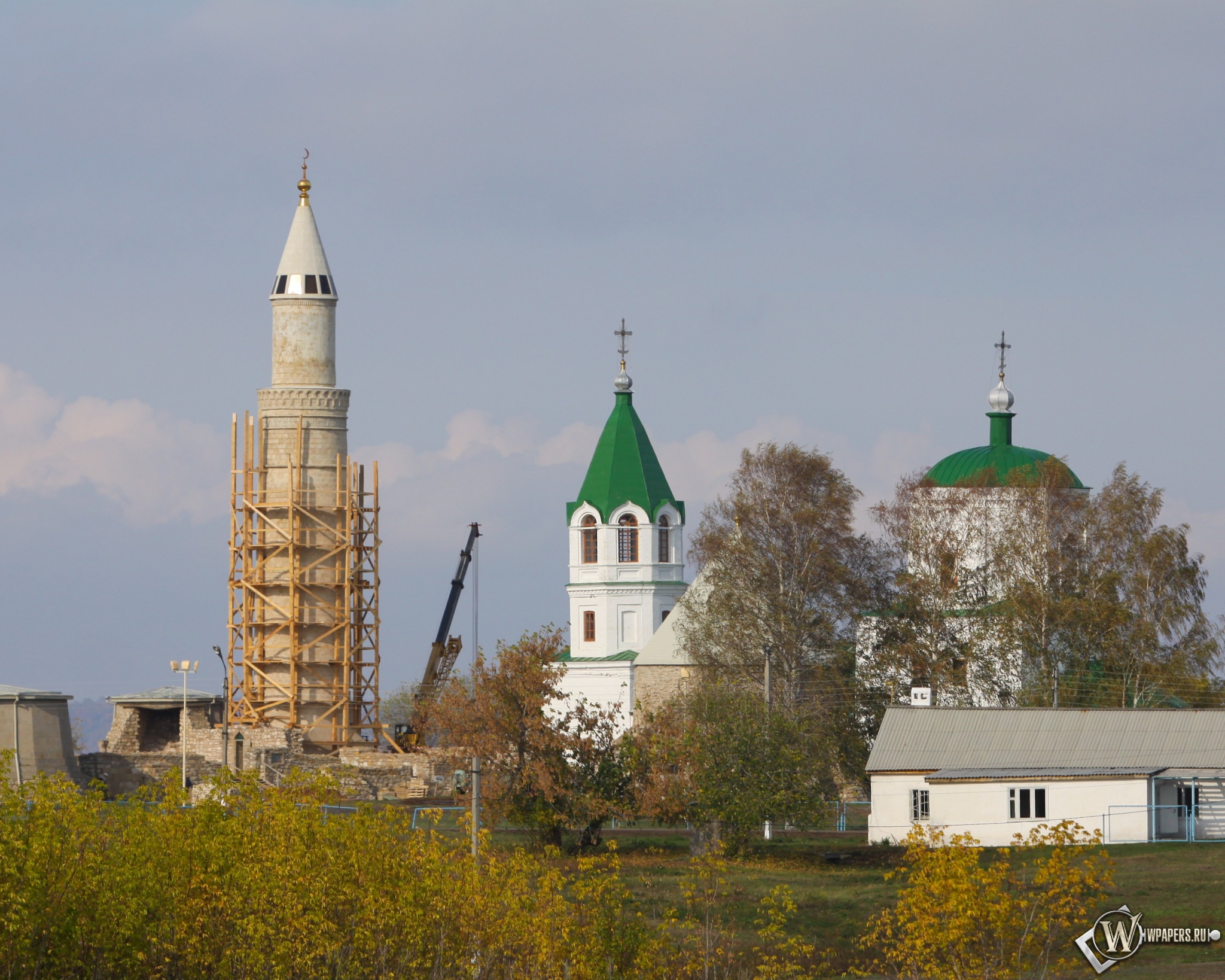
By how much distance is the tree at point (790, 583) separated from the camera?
5000cm

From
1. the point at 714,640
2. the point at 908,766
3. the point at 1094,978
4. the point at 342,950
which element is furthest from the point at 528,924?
the point at 714,640

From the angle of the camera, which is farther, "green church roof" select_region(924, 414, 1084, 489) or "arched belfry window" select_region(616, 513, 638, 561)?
"arched belfry window" select_region(616, 513, 638, 561)

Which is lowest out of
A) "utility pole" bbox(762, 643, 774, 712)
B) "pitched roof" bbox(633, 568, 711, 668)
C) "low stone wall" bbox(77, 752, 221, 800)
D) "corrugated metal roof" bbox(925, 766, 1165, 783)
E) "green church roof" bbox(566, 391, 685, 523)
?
"low stone wall" bbox(77, 752, 221, 800)

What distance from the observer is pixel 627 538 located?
239ft

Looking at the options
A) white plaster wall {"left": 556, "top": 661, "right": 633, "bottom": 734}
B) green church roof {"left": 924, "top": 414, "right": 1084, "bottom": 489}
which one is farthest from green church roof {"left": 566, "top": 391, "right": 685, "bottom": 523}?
green church roof {"left": 924, "top": 414, "right": 1084, "bottom": 489}

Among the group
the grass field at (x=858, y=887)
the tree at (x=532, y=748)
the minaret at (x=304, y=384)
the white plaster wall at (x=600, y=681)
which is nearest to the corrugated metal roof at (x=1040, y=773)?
the grass field at (x=858, y=887)

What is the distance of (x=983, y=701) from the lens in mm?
49594

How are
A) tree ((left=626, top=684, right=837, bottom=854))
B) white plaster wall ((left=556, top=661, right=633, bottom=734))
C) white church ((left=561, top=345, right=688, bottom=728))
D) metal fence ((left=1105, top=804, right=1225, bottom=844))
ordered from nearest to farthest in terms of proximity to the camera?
tree ((left=626, top=684, right=837, bottom=854)), metal fence ((left=1105, top=804, right=1225, bottom=844)), white plaster wall ((left=556, top=661, right=633, bottom=734)), white church ((left=561, top=345, right=688, bottom=728))

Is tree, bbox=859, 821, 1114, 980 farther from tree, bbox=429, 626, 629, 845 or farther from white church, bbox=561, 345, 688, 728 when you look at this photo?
white church, bbox=561, 345, 688, 728

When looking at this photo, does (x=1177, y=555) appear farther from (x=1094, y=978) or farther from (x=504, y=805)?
(x=1094, y=978)

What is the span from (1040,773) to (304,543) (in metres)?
25.5

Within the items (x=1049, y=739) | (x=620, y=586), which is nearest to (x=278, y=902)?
(x=1049, y=739)

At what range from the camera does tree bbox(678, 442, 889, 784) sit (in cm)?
5000

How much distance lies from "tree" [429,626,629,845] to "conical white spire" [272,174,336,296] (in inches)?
880
